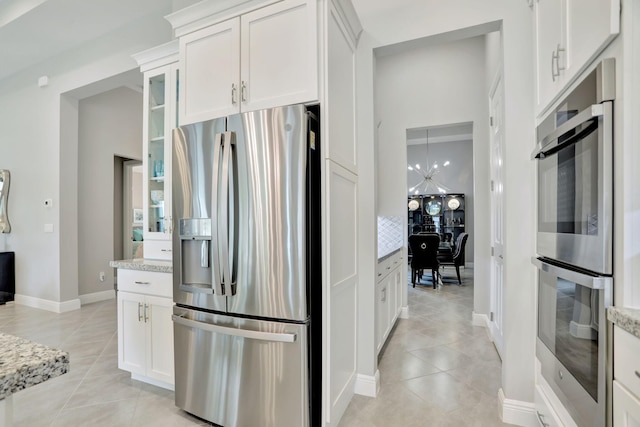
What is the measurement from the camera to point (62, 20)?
3482 mm

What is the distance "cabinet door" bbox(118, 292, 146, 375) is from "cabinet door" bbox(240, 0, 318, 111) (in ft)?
5.42

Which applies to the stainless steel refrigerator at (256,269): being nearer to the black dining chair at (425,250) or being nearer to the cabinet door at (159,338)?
the cabinet door at (159,338)

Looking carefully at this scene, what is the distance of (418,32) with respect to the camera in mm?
2100

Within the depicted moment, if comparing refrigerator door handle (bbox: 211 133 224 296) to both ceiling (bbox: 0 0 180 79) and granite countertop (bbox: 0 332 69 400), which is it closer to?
granite countertop (bbox: 0 332 69 400)

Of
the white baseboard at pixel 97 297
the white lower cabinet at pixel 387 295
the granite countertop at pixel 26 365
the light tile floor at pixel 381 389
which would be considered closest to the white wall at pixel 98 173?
the white baseboard at pixel 97 297

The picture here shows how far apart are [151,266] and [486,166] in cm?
364

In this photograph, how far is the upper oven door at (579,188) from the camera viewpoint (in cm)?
108

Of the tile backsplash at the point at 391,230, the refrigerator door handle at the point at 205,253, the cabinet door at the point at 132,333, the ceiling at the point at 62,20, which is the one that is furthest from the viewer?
the tile backsplash at the point at 391,230

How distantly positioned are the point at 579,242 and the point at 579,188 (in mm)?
218

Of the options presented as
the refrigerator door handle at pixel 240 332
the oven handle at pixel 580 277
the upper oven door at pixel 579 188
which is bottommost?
the refrigerator door handle at pixel 240 332

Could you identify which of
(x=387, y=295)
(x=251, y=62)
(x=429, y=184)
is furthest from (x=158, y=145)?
(x=429, y=184)

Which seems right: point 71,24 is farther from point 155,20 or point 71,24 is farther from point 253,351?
point 253,351

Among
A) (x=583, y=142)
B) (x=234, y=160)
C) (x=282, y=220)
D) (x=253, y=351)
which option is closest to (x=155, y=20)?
(x=234, y=160)

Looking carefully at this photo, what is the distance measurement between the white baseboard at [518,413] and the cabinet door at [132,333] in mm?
2435
